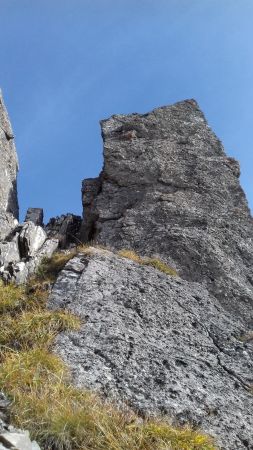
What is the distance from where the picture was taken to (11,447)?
230 inches

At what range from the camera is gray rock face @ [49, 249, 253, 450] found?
8.39 metres

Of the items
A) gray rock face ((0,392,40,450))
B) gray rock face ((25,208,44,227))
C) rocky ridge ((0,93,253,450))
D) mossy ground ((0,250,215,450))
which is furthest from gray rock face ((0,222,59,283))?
gray rock face ((0,392,40,450))

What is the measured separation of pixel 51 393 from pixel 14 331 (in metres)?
2.18

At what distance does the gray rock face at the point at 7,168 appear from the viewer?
18.5 metres

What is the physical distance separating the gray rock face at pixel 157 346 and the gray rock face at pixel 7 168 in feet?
19.5

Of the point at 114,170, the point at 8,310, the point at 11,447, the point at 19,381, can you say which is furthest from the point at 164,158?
the point at 11,447

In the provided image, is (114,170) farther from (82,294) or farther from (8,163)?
(82,294)

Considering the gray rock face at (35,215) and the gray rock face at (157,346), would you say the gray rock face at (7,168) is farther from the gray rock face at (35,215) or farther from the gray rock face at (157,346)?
the gray rock face at (157,346)

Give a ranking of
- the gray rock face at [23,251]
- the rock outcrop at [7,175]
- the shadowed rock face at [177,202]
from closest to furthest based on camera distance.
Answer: the gray rock face at [23,251] → the shadowed rock face at [177,202] → the rock outcrop at [7,175]

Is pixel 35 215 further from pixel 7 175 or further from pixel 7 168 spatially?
pixel 7 168

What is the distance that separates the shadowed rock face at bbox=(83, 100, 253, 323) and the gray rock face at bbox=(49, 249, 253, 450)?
5.17 feet

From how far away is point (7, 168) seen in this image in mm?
19547

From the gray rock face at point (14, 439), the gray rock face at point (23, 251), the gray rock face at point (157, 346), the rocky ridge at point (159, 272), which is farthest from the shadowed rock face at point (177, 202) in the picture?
the gray rock face at point (14, 439)

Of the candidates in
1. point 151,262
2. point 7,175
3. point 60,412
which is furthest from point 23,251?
point 60,412
